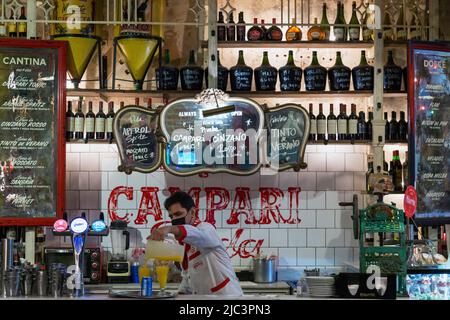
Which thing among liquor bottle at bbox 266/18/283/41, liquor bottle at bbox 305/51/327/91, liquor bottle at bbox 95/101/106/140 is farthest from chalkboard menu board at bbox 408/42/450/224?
liquor bottle at bbox 95/101/106/140

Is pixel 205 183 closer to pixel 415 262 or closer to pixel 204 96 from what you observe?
pixel 204 96

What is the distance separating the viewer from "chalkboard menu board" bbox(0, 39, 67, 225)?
22.6ft

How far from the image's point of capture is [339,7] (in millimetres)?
7750

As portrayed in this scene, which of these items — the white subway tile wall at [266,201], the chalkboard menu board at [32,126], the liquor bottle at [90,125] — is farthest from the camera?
the white subway tile wall at [266,201]

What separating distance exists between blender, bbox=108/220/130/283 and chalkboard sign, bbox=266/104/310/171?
1.40 metres

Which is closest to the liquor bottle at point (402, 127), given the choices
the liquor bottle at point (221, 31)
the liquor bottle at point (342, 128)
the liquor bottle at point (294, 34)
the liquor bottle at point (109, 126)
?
the liquor bottle at point (342, 128)

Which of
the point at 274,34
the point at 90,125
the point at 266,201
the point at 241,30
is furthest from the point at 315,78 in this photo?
the point at 90,125

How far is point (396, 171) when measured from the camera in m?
7.47

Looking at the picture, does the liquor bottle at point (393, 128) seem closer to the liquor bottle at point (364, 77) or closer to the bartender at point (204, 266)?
the liquor bottle at point (364, 77)

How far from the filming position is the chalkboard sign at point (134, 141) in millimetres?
6969

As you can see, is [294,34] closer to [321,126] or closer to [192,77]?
[321,126]

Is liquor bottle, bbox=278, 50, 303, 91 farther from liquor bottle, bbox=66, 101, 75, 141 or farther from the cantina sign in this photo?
liquor bottle, bbox=66, 101, 75, 141
